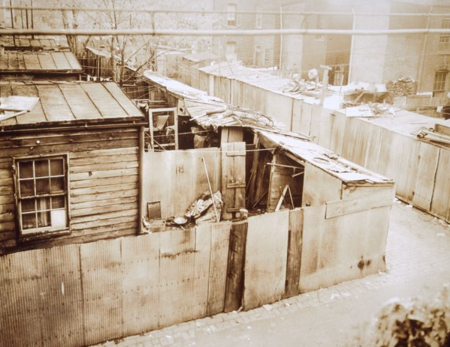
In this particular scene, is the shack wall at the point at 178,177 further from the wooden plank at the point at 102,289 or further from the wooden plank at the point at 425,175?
the wooden plank at the point at 425,175

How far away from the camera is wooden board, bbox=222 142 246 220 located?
1341 centimetres

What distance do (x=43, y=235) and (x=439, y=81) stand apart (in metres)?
33.9

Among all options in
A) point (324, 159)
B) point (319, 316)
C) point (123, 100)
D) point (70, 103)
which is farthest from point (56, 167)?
point (324, 159)

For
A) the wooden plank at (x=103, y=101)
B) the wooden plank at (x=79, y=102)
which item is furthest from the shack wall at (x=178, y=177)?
the wooden plank at (x=79, y=102)

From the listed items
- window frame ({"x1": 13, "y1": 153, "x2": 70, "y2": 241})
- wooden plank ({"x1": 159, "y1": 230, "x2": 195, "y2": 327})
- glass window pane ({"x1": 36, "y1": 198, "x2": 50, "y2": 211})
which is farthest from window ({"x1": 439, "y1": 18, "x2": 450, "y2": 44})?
glass window pane ({"x1": 36, "y1": 198, "x2": 50, "y2": 211})

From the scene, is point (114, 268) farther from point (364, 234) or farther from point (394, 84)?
point (394, 84)

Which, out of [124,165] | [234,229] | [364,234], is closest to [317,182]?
[364,234]

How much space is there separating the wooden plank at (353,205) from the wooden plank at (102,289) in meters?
4.74

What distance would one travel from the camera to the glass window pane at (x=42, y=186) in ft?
29.7

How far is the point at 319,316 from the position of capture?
8625 mm

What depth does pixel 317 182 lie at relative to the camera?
1148cm

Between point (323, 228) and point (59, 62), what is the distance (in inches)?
494

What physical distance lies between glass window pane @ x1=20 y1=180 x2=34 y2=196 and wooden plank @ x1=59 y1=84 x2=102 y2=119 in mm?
1818

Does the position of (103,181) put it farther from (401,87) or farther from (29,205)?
(401,87)
